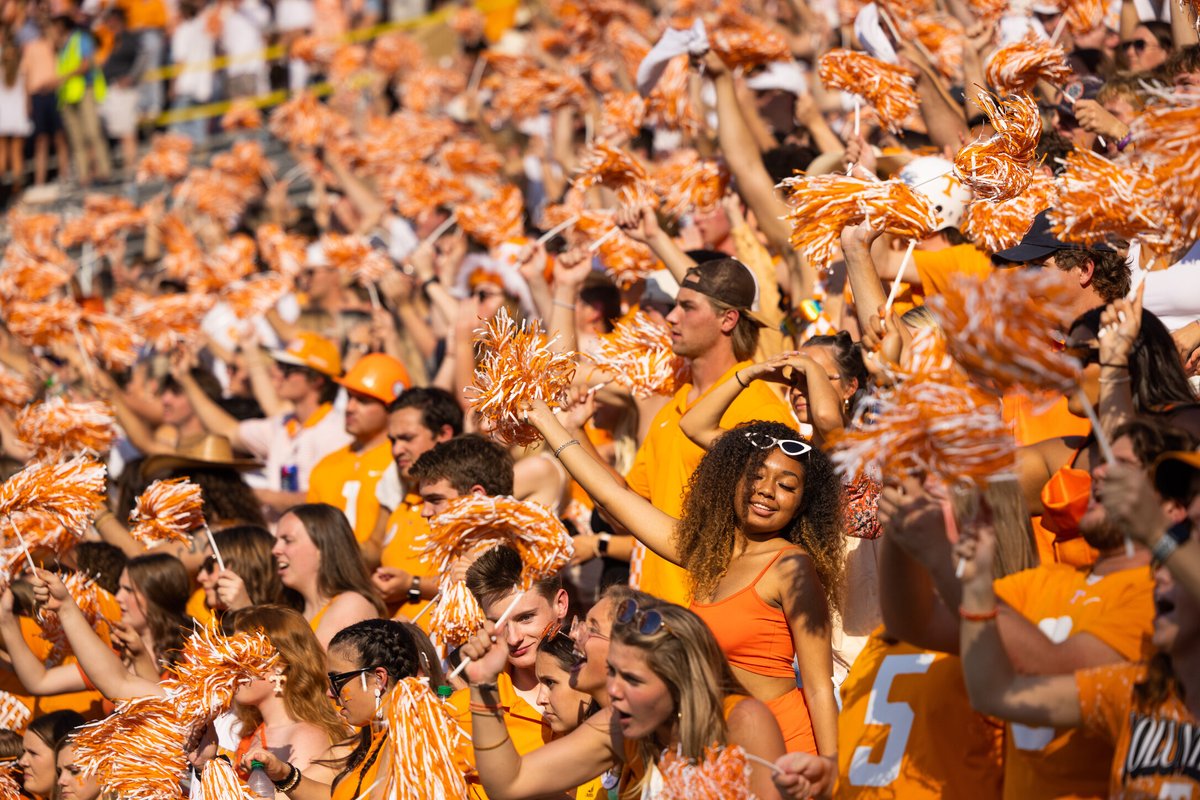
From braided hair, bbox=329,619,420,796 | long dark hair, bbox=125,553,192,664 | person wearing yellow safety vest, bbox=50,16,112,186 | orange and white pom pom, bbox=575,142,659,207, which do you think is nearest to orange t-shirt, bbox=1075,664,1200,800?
braided hair, bbox=329,619,420,796

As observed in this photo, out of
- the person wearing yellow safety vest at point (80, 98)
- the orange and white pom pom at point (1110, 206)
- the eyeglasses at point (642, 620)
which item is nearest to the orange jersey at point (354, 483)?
the eyeglasses at point (642, 620)

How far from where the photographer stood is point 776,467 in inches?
179

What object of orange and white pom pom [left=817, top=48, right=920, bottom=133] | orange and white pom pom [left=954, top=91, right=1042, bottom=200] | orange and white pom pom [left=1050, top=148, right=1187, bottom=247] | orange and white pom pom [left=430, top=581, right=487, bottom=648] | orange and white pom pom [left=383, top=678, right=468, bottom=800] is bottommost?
orange and white pom pom [left=383, top=678, right=468, bottom=800]

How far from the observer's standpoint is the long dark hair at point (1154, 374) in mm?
3561

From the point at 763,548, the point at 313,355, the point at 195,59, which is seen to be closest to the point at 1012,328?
the point at 763,548

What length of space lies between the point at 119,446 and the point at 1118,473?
24.7 feet

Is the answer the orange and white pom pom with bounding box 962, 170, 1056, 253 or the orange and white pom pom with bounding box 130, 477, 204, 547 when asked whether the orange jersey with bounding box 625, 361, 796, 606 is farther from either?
the orange and white pom pom with bounding box 130, 477, 204, 547

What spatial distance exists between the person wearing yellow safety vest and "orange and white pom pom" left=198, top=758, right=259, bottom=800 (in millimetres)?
13711

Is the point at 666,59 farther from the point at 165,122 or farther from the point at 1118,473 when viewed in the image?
the point at 165,122

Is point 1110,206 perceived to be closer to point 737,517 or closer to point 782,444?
point 782,444

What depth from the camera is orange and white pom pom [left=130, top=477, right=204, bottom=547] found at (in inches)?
240

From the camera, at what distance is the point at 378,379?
25.1ft

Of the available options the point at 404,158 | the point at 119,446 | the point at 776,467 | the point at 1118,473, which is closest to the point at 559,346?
the point at 776,467

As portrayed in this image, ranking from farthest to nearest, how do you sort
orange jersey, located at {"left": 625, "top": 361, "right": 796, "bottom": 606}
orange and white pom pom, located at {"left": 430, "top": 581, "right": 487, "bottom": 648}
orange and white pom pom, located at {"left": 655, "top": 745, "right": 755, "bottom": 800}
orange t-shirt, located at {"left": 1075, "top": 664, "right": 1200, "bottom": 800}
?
orange jersey, located at {"left": 625, "top": 361, "right": 796, "bottom": 606} → orange and white pom pom, located at {"left": 430, "top": 581, "right": 487, "bottom": 648} → orange and white pom pom, located at {"left": 655, "top": 745, "right": 755, "bottom": 800} → orange t-shirt, located at {"left": 1075, "top": 664, "right": 1200, "bottom": 800}
